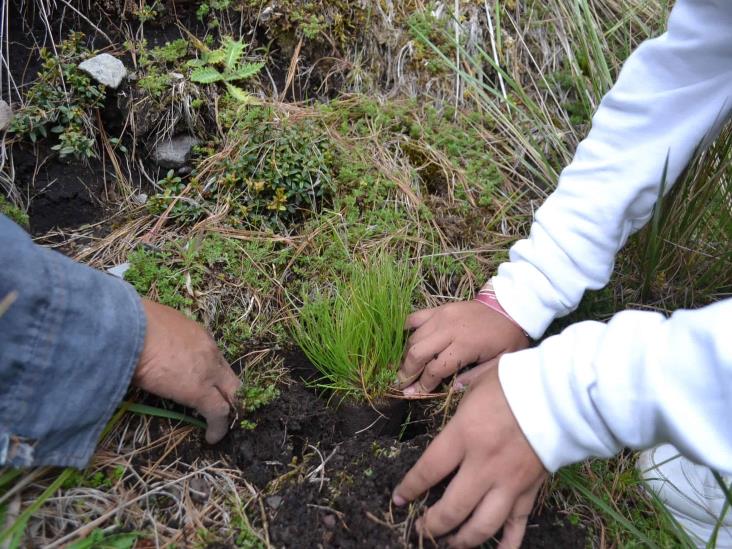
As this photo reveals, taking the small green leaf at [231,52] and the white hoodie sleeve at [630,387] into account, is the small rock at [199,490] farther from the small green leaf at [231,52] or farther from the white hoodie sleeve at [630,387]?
the small green leaf at [231,52]

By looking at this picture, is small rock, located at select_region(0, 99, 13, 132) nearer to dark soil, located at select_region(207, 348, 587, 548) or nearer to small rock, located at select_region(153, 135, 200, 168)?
small rock, located at select_region(153, 135, 200, 168)

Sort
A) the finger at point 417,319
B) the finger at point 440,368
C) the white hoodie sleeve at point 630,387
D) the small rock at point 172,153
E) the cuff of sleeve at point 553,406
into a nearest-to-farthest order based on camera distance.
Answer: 1. the white hoodie sleeve at point 630,387
2. the cuff of sleeve at point 553,406
3. the finger at point 440,368
4. the finger at point 417,319
5. the small rock at point 172,153

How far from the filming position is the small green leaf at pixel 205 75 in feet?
7.91

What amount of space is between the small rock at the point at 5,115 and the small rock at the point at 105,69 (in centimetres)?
32

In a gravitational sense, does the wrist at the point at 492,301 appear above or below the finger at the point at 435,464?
above

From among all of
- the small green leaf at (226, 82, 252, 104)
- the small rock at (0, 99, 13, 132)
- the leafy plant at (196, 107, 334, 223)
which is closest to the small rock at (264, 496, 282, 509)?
the leafy plant at (196, 107, 334, 223)

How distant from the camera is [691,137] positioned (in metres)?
1.79

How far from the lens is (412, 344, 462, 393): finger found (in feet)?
6.03

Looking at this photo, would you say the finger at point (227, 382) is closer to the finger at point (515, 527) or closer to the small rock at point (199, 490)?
the small rock at point (199, 490)

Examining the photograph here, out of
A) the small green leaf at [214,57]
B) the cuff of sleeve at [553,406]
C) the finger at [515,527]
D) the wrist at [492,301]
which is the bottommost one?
the finger at [515,527]

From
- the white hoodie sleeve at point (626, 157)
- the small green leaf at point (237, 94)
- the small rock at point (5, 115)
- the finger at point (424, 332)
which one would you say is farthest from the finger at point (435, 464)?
the small rock at point (5, 115)

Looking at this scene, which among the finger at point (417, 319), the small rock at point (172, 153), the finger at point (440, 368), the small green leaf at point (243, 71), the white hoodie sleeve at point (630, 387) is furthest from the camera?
the small green leaf at point (243, 71)

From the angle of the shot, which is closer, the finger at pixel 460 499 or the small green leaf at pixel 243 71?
the finger at pixel 460 499

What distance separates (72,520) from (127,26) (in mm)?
2051
